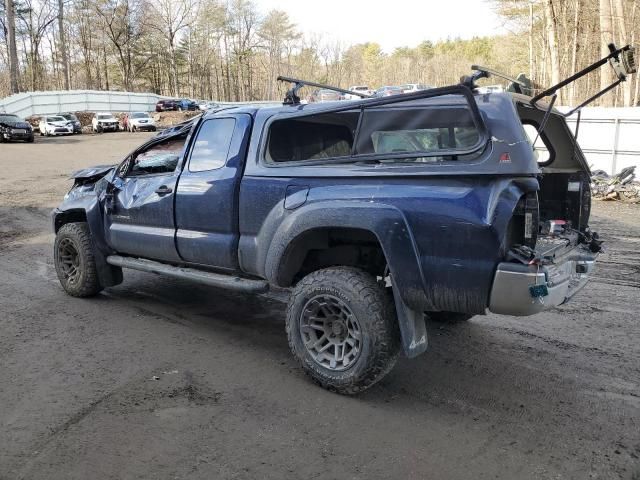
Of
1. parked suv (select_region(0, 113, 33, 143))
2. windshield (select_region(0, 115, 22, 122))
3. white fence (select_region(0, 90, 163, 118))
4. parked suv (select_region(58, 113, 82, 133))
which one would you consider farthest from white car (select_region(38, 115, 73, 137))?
white fence (select_region(0, 90, 163, 118))

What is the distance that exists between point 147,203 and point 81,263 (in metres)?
1.32

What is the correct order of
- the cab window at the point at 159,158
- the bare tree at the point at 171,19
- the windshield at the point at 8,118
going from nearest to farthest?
the cab window at the point at 159,158 < the windshield at the point at 8,118 < the bare tree at the point at 171,19

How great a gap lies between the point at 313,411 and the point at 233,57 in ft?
295

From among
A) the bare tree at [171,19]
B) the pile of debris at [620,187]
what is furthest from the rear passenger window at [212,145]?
the bare tree at [171,19]

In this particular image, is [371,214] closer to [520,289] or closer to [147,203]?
[520,289]

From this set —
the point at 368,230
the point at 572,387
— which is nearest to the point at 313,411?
the point at 368,230

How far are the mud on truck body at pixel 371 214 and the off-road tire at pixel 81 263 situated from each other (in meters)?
0.74

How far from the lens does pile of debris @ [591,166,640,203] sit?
13.1 metres

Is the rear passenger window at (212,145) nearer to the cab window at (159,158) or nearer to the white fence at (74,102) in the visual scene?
the cab window at (159,158)

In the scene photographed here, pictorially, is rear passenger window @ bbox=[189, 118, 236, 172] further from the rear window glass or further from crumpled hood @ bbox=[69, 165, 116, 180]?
crumpled hood @ bbox=[69, 165, 116, 180]

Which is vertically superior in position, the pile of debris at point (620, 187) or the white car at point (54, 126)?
the white car at point (54, 126)

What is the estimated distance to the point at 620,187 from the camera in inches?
520

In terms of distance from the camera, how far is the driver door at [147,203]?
17.0ft

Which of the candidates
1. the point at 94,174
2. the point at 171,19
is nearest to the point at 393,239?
the point at 94,174
